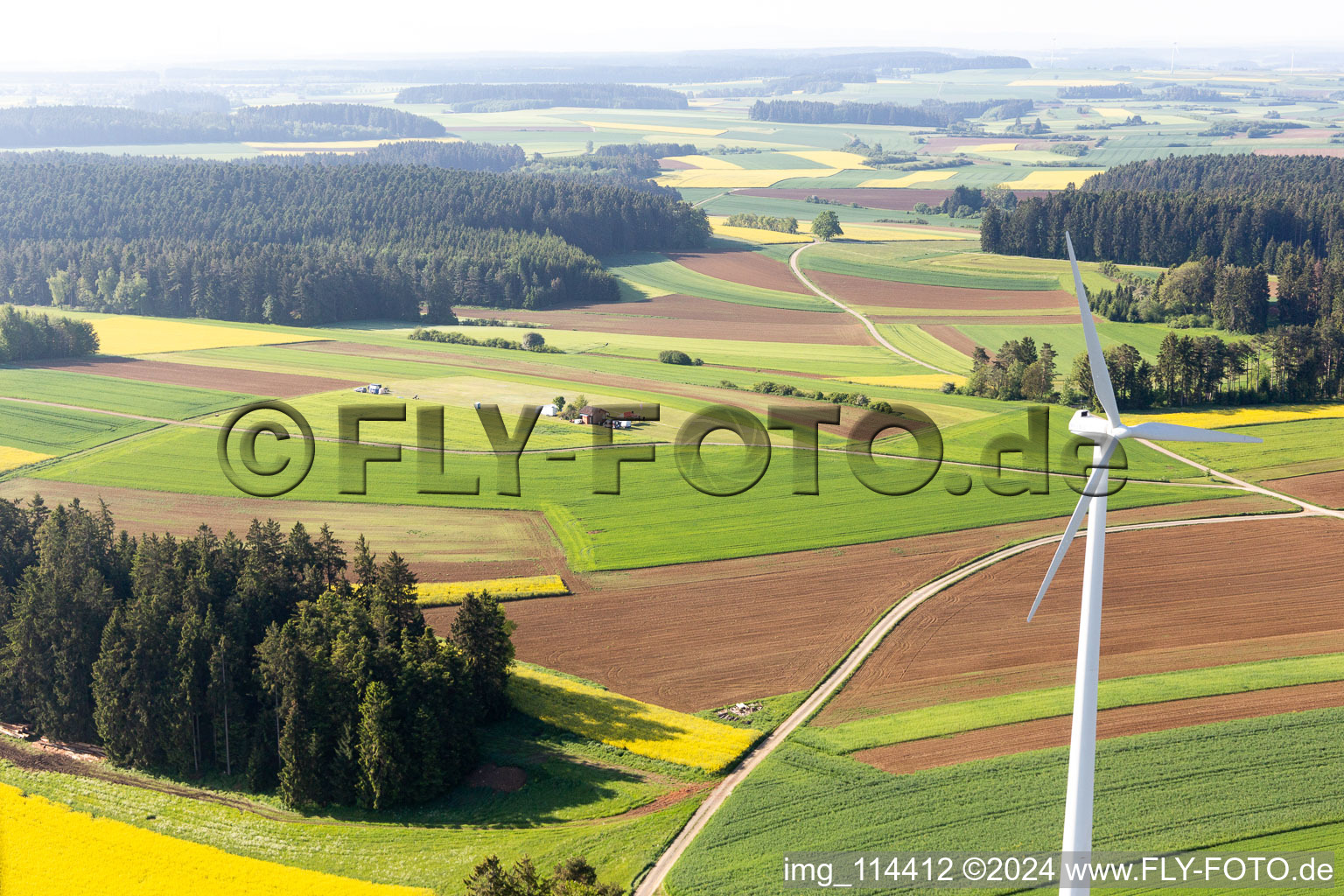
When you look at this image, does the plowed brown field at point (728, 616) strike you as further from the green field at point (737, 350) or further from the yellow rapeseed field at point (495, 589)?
the green field at point (737, 350)

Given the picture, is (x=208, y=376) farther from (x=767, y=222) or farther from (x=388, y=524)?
(x=767, y=222)

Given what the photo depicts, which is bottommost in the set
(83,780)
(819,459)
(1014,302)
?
(83,780)

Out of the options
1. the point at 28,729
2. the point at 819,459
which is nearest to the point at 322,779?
the point at 28,729

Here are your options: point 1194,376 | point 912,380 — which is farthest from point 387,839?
point 1194,376

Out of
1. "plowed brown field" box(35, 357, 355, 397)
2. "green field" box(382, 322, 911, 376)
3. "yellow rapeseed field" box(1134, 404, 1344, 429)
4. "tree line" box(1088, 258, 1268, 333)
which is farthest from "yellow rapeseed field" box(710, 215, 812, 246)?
"yellow rapeseed field" box(1134, 404, 1344, 429)

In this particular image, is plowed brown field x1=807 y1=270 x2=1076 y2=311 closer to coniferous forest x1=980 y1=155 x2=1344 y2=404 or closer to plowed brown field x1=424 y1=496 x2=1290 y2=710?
coniferous forest x1=980 y1=155 x2=1344 y2=404

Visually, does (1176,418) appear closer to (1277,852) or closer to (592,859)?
(1277,852)

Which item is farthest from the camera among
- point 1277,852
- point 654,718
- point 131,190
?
point 131,190
